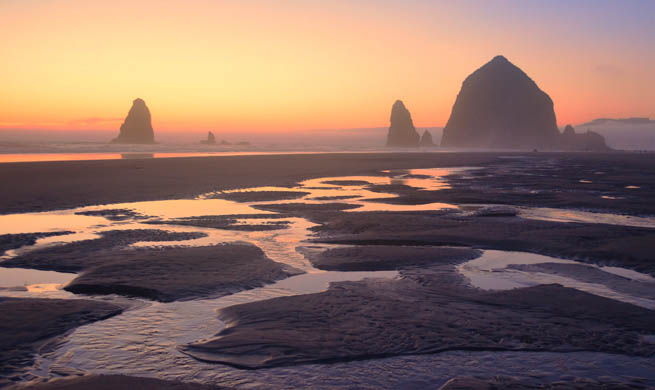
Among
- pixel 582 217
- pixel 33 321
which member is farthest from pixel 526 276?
pixel 582 217

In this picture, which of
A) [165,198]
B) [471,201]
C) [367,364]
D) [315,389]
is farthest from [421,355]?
[165,198]

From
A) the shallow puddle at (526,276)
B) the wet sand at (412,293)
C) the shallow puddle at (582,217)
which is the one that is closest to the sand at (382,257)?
the wet sand at (412,293)

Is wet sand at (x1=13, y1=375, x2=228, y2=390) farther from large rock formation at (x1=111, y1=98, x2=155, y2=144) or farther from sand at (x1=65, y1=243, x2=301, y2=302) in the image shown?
large rock formation at (x1=111, y1=98, x2=155, y2=144)

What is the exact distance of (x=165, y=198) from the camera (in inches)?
785

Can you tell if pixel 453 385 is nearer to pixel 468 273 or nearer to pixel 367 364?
pixel 367 364

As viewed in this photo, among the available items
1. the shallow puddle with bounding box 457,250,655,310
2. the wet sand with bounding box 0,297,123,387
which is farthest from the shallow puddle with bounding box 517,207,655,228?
the wet sand with bounding box 0,297,123,387

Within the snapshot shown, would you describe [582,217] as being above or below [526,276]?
above

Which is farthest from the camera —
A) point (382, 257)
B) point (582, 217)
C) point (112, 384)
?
point (582, 217)

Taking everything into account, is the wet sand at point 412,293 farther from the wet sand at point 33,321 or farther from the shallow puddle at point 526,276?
the wet sand at point 33,321

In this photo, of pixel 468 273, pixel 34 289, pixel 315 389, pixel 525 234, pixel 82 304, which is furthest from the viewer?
pixel 525 234

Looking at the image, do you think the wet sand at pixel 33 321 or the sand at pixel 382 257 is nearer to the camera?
the wet sand at pixel 33 321

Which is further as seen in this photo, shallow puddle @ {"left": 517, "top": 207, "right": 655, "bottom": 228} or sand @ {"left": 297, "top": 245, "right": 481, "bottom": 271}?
shallow puddle @ {"left": 517, "top": 207, "right": 655, "bottom": 228}

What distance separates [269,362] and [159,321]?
186cm

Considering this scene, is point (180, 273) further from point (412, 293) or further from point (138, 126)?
point (138, 126)
